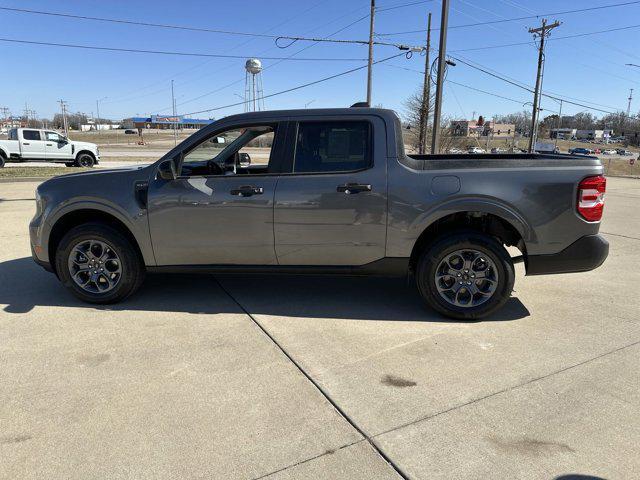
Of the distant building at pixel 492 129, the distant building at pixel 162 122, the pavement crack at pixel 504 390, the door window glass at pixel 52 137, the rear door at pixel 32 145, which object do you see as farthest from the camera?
the distant building at pixel 162 122

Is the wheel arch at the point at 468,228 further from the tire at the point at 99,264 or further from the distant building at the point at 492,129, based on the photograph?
the distant building at the point at 492,129

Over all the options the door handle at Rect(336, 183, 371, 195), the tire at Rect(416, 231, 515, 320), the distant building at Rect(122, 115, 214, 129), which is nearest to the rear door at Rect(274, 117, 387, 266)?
the door handle at Rect(336, 183, 371, 195)

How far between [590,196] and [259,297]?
320 centimetres

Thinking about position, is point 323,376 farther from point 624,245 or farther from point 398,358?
point 624,245

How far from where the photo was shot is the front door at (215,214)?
4285mm

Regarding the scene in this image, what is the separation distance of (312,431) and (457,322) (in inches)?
81.8

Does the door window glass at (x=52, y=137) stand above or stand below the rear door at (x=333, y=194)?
above

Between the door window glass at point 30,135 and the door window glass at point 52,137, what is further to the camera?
the door window glass at point 52,137

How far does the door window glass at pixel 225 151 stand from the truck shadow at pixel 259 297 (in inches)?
50.4

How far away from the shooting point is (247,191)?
426 cm

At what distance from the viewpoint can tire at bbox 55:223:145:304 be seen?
14.7 feet

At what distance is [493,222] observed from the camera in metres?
4.37

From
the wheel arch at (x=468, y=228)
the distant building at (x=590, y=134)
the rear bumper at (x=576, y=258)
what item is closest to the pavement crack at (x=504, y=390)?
the rear bumper at (x=576, y=258)

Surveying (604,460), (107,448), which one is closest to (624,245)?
(604,460)
